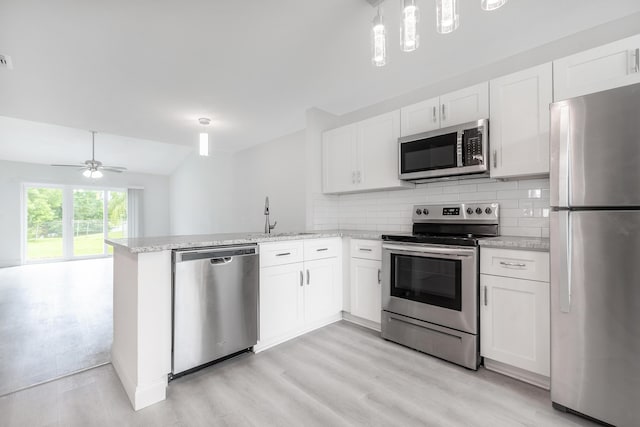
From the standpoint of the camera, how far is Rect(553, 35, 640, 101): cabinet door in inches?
67.5

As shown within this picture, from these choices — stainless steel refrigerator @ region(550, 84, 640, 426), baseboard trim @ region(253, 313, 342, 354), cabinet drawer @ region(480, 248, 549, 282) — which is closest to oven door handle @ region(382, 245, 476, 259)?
cabinet drawer @ region(480, 248, 549, 282)

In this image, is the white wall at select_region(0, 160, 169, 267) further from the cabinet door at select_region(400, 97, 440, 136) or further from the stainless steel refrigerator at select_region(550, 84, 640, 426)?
the stainless steel refrigerator at select_region(550, 84, 640, 426)

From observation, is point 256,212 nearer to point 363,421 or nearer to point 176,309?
point 176,309

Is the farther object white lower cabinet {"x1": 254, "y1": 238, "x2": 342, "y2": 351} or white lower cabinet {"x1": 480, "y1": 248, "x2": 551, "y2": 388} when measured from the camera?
white lower cabinet {"x1": 254, "y1": 238, "x2": 342, "y2": 351}

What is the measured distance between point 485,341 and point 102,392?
2576mm

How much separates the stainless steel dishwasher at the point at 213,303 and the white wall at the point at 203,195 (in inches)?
161

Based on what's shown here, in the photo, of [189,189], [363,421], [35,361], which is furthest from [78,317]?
[189,189]

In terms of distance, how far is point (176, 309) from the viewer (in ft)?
6.01

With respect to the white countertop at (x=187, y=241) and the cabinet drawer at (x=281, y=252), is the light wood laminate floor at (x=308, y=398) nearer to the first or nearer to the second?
the cabinet drawer at (x=281, y=252)

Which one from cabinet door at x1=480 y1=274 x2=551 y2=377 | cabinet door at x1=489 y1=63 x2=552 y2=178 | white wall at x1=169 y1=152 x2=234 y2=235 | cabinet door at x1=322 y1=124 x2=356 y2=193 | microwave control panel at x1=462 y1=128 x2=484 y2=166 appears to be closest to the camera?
cabinet door at x1=480 y1=274 x2=551 y2=377

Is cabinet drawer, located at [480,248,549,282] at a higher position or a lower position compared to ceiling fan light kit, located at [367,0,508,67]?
lower

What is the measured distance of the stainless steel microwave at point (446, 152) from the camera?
7.35 ft

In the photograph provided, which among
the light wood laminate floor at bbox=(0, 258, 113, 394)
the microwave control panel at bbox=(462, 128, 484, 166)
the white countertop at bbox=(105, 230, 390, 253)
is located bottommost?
the light wood laminate floor at bbox=(0, 258, 113, 394)

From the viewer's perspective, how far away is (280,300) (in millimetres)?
2482
